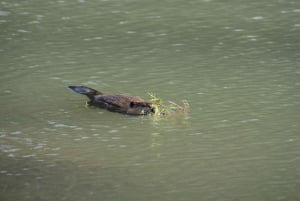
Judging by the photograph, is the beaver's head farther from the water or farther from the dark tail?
the dark tail

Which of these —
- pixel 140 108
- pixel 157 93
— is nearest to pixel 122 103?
pixel 140 108

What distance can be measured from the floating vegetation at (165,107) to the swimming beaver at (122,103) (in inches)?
1.9

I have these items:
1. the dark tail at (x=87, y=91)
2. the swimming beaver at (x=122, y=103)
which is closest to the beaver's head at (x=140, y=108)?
the swimming beaver at (x=122, y=103)

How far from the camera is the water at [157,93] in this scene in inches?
274

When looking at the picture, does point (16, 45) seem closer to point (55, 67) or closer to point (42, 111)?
point (55, 67)

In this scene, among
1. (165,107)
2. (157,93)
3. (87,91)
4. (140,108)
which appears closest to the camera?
(140,108)

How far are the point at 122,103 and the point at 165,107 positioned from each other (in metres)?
0.47

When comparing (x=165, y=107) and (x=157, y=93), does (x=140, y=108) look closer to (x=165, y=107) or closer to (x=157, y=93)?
(x=165, y=107)

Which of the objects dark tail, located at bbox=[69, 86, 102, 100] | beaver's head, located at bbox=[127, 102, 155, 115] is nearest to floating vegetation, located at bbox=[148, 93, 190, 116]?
beaver's head, located at bbox=[127, 102, 155, 115]

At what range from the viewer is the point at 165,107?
8.61m

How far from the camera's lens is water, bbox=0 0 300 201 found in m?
6.96

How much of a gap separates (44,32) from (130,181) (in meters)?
5.19

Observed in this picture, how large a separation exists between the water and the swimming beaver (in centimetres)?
11

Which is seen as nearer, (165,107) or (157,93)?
(165,107)
